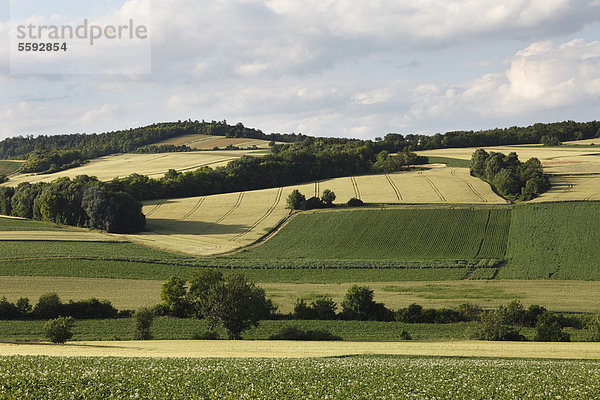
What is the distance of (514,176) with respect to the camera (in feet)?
333

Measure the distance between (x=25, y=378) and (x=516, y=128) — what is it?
177080 millimetres

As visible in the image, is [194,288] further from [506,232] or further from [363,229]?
[506,232]

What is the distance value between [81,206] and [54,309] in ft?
160

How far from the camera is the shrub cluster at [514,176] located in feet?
320

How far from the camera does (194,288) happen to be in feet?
167

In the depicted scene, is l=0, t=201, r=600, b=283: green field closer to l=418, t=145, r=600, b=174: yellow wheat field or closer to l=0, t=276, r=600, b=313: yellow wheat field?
l=0, t=276, r=600, b=313: yellow wheat field

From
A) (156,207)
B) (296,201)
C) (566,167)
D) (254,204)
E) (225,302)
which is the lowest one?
(225,302)

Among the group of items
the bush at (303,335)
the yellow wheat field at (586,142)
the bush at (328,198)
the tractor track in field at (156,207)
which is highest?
the yellow wheat field at (586,142)

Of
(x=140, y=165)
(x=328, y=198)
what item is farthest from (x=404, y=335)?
(x=140, y=165)

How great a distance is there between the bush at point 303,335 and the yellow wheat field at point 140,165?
9068cm

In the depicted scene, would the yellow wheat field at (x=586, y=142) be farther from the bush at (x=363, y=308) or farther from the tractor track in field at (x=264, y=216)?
the bush at (x=363, y=308)

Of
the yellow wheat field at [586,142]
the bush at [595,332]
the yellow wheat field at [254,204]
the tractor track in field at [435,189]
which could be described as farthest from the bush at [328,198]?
the yellow wheat field at [586,142]

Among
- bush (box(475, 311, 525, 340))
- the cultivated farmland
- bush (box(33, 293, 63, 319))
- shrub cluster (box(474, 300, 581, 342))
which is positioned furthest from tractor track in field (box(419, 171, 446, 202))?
the cultivated farmland

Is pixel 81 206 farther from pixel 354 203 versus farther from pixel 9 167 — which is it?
pixel 9 167
